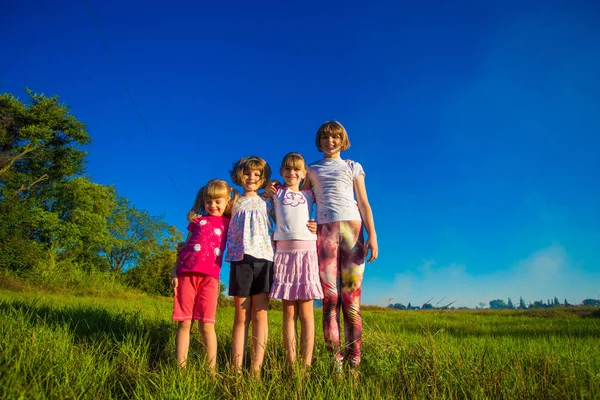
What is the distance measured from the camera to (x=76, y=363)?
2.90m

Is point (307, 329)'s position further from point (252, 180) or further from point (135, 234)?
point (135, 234)

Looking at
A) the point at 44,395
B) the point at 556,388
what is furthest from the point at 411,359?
the point at 44,395

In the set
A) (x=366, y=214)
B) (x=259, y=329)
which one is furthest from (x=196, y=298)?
(x=366, y=214)

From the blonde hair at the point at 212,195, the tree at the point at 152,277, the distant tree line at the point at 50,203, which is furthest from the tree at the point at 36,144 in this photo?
the blonde hair at the point at 212,195

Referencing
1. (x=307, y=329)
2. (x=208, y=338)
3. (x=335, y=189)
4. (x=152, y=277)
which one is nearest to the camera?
(x=307, y=329)

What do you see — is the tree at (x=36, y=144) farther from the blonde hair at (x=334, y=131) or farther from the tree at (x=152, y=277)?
the blonde hair at (x=334, y=131)

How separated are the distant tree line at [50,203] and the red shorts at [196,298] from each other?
18867 mm

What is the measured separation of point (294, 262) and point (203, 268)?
0.91 metres

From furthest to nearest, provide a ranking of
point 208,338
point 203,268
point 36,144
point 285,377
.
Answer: point 36,144
point 203,268
point 208,338
point 285,377

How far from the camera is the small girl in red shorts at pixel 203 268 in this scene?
11.2 feet

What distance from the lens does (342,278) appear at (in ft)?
11.6

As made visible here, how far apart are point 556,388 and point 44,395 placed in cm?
352

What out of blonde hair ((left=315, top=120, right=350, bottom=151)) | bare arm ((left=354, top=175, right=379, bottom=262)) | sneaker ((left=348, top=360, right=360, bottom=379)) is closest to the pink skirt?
bare arm ((left=354, top=175, right=379, bottom=262))

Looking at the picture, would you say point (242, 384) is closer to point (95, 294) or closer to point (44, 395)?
point (44, 395)
